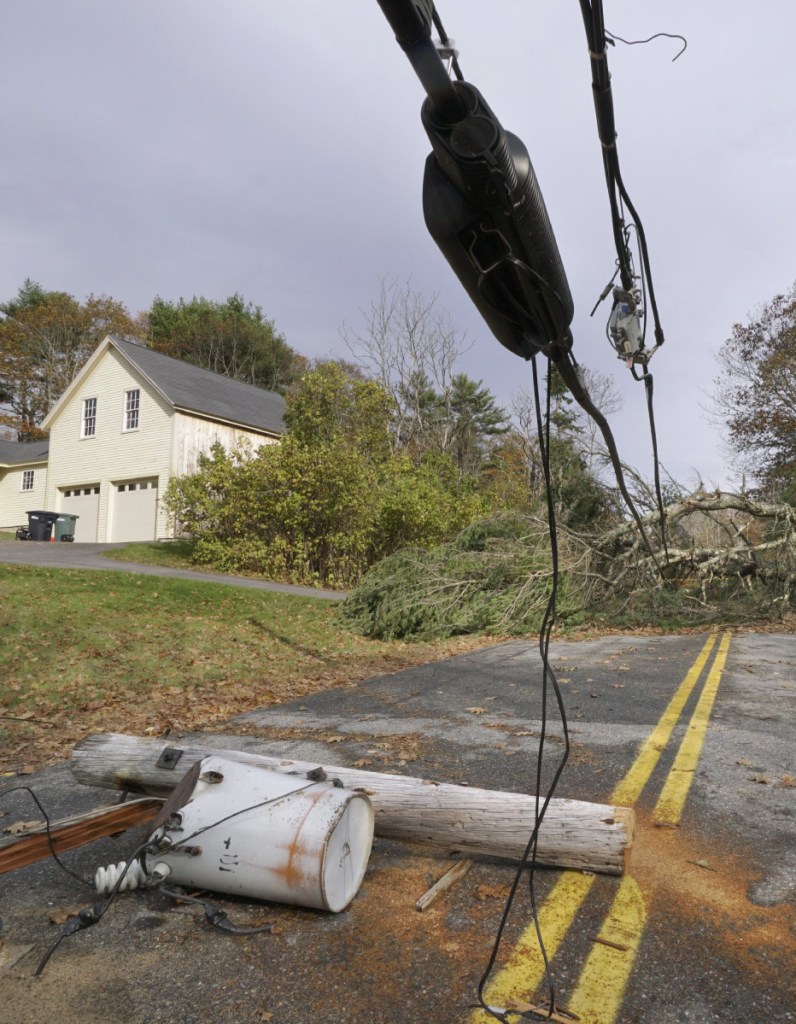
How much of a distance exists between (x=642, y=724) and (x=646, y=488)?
9.97 metres

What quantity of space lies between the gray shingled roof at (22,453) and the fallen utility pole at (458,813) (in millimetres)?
34552

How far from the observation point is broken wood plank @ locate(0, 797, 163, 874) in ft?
9.36

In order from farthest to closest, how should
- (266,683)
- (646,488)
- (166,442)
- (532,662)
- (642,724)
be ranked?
(166,442), (646,488), (532,662), (266,683), (642,724)

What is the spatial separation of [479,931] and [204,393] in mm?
28624

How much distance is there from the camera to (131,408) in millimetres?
28156

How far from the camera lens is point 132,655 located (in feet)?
30.3

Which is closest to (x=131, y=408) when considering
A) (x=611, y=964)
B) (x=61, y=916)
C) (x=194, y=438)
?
(x=194, y=438)

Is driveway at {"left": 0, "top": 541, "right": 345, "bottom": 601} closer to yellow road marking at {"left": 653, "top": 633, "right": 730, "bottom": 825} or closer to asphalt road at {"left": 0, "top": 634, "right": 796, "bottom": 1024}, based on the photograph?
yellow road marking at {"left": 653, "top": 633, "right": 730, "bottom": 825}

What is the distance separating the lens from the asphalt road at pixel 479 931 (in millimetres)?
2289

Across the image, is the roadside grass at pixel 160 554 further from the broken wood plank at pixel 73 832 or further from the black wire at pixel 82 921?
the black wire at pixel 82 921

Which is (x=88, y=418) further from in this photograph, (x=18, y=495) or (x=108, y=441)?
(x=18, y=495)

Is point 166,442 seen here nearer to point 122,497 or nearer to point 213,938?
point 122,497

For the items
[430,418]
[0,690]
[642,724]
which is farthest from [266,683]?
[430,418]

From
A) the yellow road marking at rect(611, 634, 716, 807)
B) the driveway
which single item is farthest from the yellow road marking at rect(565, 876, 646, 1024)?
the driveway
